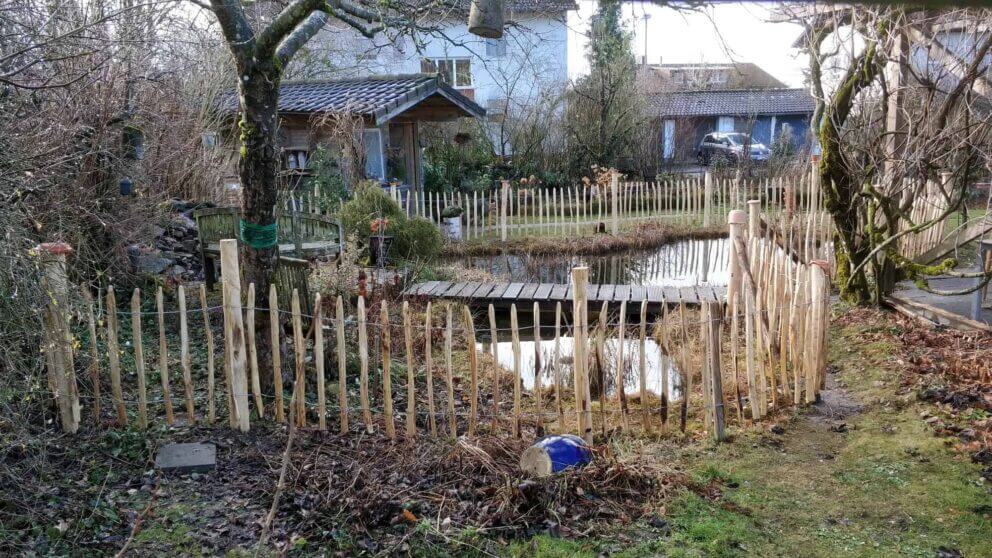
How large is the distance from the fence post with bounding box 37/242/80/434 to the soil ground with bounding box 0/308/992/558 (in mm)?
249

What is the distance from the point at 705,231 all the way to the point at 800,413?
11077 mm

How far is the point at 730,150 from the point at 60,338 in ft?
83.6

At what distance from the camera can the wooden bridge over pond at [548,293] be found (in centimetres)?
962

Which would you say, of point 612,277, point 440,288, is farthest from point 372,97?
point 440,288

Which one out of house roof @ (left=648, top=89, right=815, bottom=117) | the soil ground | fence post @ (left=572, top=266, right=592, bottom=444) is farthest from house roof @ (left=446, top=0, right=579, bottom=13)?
house roof @ (left=648, top=89, right=815, bottom=117)

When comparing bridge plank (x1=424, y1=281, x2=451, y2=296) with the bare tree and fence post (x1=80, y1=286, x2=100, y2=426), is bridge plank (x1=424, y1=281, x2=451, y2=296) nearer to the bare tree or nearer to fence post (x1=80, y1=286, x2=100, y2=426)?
the bare tree

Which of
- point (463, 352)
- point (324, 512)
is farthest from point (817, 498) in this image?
point (463, 352)

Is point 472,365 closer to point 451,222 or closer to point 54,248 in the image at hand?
point 54,248

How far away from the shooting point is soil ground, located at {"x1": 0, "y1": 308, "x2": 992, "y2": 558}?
12.2 ft

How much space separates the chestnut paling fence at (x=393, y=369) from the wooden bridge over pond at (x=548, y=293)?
2408 mm

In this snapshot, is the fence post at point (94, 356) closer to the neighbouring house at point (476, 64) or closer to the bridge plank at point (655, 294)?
the bridge plank at point (655, 294)

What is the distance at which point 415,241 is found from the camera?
11.6 meters

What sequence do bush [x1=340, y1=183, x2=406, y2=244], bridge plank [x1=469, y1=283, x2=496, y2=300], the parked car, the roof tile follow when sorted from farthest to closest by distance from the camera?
the parked car → the roof tile → bush [x1=340, y1=183, x2=406, y2=244] → bridge plank [x1=469, y1=283, x2=496, y2=300]

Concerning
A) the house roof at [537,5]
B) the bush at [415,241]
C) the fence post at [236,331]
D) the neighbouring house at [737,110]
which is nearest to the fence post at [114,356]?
the fence post at [236,331]
